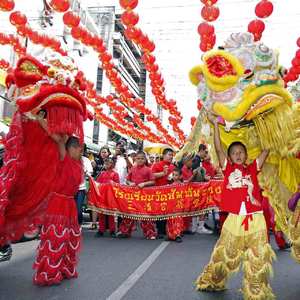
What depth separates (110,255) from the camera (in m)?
4.95

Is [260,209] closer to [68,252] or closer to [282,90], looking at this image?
[282,90]

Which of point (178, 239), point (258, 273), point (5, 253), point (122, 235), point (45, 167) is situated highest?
point (45, 167)

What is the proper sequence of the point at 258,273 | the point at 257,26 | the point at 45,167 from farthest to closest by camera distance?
the point at 257,26 → the point at 45,167 → the point at 258,273

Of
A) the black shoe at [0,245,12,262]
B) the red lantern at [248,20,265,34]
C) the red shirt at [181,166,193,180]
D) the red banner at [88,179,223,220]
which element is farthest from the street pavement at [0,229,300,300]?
the red lantern at [248,20,265,34]

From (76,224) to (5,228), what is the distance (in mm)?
648

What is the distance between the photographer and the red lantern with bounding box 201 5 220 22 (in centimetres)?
669

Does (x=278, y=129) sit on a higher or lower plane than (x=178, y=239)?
higher

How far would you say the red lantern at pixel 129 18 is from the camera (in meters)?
6.93

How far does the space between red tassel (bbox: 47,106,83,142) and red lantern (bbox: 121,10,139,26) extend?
3.90 meters

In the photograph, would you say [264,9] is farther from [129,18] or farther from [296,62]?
[129,18]

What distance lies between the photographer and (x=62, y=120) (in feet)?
11.6

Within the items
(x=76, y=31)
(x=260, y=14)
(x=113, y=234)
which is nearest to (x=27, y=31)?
(x=76, y=31)

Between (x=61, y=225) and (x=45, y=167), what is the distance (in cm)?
57

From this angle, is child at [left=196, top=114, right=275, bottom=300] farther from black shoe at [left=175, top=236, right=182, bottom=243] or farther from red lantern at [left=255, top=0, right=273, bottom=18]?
red lantern at [left=255, top=0, right=273, bottom=18]
